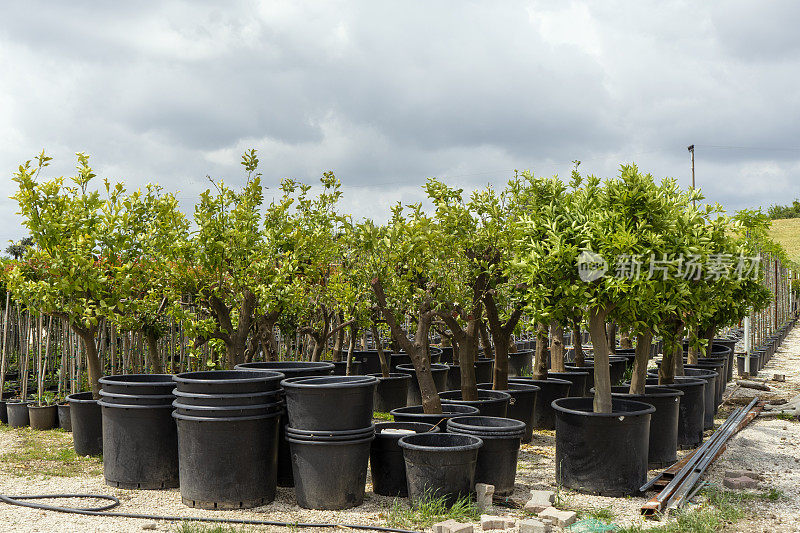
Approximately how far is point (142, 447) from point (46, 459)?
1.81 metres

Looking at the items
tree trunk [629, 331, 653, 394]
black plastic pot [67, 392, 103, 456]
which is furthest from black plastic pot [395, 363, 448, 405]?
black plastic pot [67, 392, 103, 456]

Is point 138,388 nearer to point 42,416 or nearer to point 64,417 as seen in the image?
point 64,417

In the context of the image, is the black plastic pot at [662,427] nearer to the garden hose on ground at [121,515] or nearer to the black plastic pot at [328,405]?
the black plastic pot at [328,405]

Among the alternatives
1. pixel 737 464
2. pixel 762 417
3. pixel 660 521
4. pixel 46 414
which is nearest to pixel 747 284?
pixel 762 417

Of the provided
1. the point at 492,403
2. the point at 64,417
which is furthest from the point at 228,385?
the point at 64,417

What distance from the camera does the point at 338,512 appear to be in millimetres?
4660

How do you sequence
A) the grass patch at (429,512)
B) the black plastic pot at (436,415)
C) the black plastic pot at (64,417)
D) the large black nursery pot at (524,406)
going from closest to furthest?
the grass patch at (429,512) < the black plastic pot at (436,415) < the large black nursery pot at (524,406) < the black plastic pot at (64,417)

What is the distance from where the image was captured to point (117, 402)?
526 centimetres

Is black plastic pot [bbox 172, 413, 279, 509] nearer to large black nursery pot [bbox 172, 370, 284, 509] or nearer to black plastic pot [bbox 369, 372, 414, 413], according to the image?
large black nursery pot [bbox 172, 370, 284, 509]

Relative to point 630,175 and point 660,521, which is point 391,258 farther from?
point 660,521

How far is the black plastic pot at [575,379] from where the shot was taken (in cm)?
868

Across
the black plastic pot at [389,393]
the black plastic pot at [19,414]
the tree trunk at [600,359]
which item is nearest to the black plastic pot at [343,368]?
the black plastic pot at [389,393]

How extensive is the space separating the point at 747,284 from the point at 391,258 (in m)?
5.36

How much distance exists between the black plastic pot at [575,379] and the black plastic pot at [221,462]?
4.87 m
